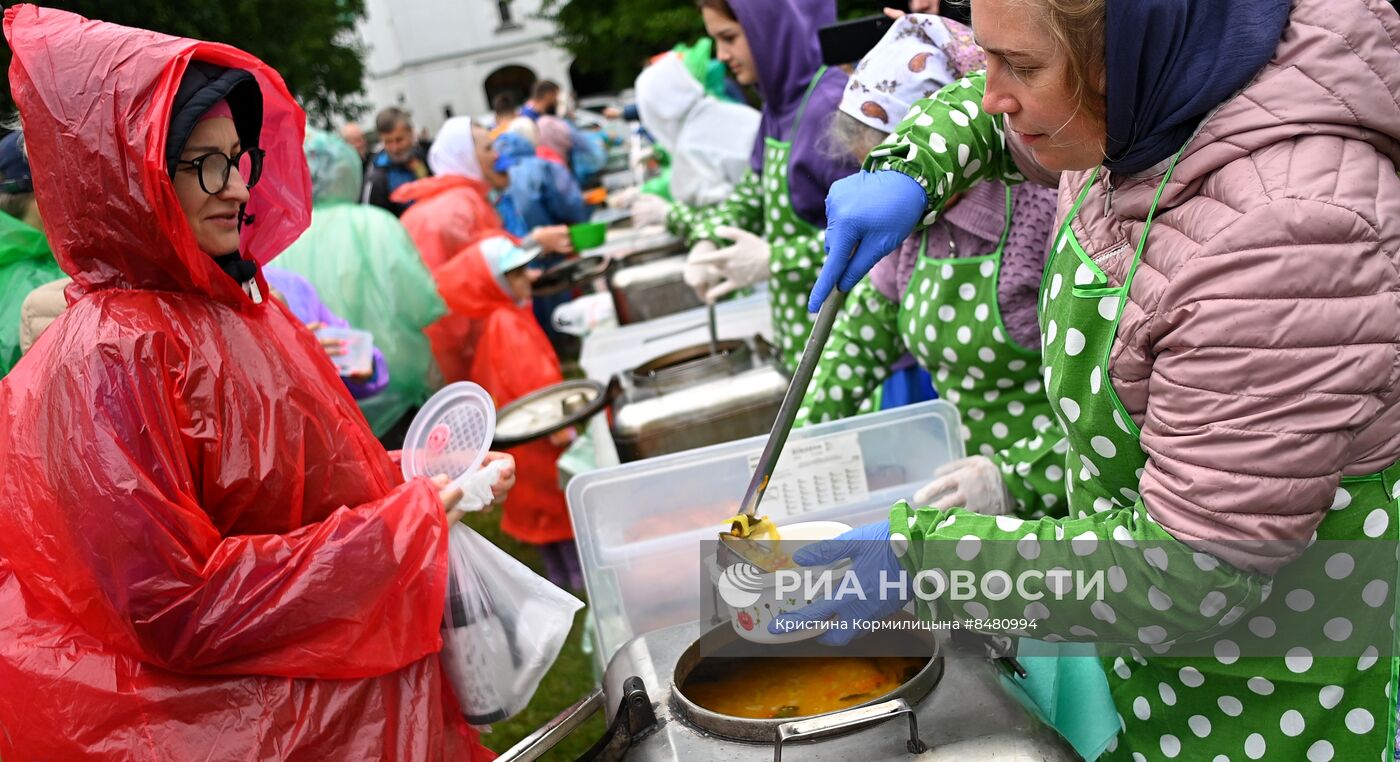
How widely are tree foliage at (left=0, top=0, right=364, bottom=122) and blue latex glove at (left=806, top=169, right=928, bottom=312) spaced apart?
590 cm

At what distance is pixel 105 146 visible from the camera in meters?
1.38

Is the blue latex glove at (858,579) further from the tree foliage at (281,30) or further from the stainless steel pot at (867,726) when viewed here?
the tree foliage at (281,30)

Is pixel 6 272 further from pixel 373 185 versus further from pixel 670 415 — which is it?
pixel 373 185

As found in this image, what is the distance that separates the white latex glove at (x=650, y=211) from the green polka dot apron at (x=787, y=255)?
2818 millimetres

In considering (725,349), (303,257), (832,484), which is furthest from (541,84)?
(832,484)

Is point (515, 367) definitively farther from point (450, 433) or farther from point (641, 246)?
point (450, 433)

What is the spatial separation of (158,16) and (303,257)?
7285mm

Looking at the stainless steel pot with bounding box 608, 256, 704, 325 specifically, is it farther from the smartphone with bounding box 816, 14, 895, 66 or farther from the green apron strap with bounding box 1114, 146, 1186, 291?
the green apron strap with bounding box 1114, 146, 1186, 291

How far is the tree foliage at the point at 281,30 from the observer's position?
9703 millimetres

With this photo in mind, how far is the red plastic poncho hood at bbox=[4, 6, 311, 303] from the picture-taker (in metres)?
1.39

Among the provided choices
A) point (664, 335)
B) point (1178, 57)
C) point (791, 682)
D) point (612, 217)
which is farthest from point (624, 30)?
point (1178, 57)

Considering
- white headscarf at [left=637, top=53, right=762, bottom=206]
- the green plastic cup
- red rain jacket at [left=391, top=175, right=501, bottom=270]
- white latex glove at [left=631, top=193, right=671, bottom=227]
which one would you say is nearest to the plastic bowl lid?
red rain jacket at [left=391, top=175, right=501, bottom=270]

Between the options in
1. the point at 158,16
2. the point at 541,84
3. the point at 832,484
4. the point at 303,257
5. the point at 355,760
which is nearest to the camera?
the point at 355,760

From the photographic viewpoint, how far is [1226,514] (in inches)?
37.9
